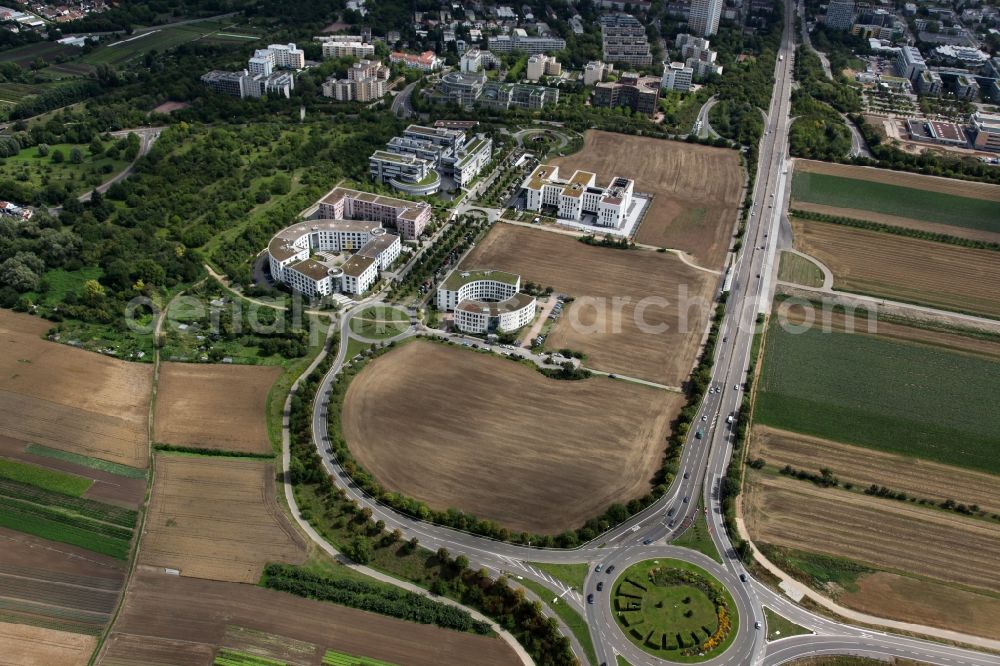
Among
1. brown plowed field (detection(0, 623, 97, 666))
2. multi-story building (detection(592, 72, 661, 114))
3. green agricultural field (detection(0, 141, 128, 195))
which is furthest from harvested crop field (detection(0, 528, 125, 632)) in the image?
multi-story building (detection(592, 72, 661, 114))

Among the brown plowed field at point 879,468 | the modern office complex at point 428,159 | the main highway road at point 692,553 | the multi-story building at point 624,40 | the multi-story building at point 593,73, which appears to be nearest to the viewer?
the main highway road at point 692,553

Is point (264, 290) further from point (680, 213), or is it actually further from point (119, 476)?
point (680, 213)

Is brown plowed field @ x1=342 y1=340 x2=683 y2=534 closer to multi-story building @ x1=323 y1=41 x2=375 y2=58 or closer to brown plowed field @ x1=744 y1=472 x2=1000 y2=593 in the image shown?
brown plowed field @ x1=744 y1=472 x2=1000 y2=593

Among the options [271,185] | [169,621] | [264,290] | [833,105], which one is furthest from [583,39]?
[169,621]

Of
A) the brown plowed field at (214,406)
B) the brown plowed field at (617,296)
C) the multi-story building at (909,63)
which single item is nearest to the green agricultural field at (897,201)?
the brown plowed field at (617,296)

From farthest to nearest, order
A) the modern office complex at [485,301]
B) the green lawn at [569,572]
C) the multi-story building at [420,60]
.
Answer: the multi-story building at [420,60], the modern office complex at [485,301], the green lawn at [569,572]

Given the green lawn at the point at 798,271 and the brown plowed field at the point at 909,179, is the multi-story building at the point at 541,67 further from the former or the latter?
the green lawn at the point at 798,271
